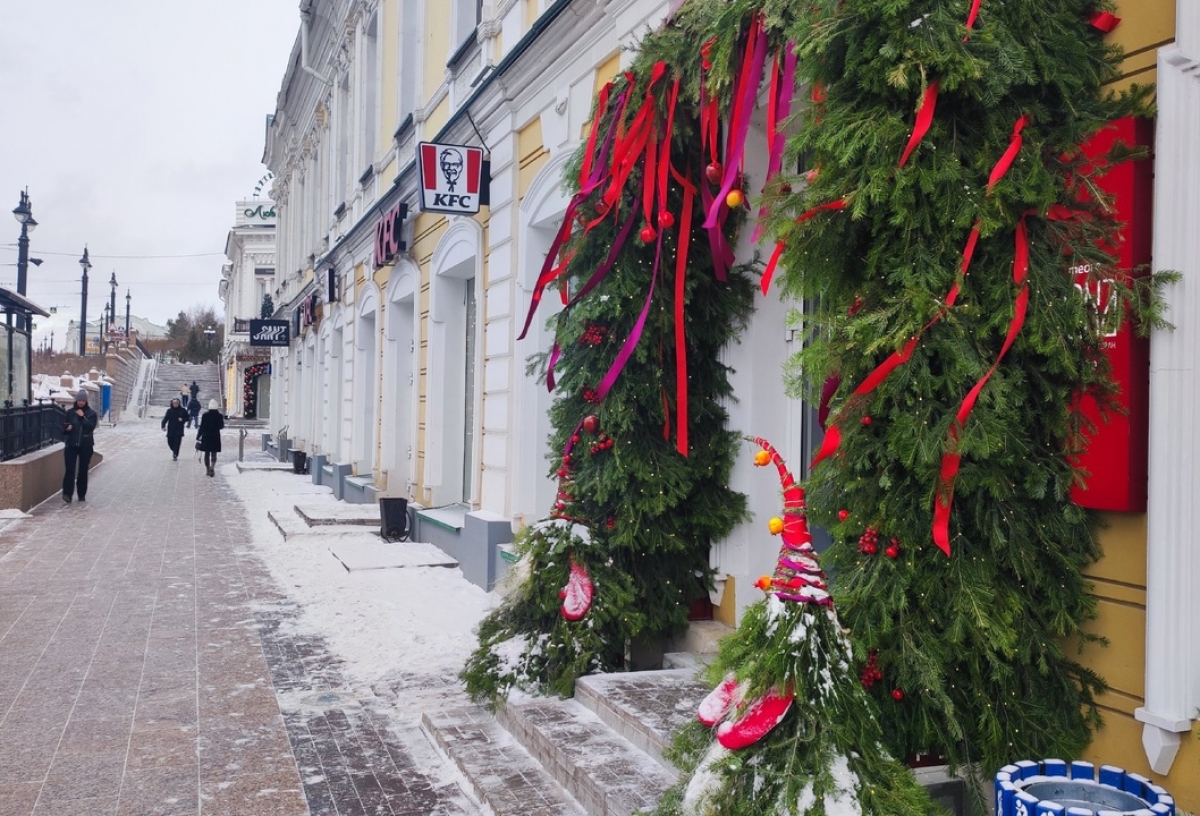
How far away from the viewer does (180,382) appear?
6444cm

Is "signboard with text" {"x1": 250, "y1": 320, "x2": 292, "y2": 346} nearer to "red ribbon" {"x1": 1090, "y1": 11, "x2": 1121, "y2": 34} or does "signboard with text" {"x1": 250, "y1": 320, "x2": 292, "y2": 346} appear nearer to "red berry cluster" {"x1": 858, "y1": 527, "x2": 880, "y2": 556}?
"red berry cluster" {"x1": 858, "y1": 527, "x2": 880, "y2": 556}

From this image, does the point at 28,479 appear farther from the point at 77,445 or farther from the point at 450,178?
the point at 450,178

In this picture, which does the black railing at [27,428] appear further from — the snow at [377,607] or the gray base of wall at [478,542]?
the gray base of wall at [478,542]

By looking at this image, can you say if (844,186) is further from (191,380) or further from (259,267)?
(191,380)

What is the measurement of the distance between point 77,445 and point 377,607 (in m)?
8.99

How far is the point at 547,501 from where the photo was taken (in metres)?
7.62

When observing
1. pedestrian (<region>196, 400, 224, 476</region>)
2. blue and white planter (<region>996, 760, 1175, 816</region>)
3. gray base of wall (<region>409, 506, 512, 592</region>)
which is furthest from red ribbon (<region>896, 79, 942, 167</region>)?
pedestrian (<region>196, 400, 224, 476</region>)

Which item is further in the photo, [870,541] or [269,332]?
[269,332]

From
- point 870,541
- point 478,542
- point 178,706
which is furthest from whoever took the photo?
point 478,542

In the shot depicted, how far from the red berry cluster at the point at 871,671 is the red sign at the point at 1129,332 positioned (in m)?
0.83

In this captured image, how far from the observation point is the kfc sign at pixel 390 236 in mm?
11688

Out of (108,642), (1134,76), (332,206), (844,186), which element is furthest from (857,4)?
(332,206)

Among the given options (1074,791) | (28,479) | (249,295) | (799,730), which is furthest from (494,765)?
(249,295)

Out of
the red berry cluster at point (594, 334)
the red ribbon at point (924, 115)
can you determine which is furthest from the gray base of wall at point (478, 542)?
the red ribbon at point (924, 115)
